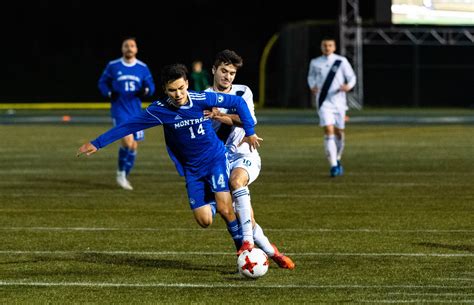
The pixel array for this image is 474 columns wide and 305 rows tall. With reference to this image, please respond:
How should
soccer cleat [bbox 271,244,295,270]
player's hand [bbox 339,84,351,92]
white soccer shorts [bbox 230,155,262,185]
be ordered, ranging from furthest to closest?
player's hand [bbox 339,84,351,92] < white soccer shorts [bbox 230,155,262,185] < soccer cleat [bbox 271,244,295,270]

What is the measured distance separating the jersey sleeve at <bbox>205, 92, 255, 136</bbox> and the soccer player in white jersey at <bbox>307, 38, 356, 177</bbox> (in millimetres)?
10481

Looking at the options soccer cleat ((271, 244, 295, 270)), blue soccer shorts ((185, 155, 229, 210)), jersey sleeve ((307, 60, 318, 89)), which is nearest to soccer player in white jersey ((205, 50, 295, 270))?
soccer cleat ((271, 244, 295, 270))

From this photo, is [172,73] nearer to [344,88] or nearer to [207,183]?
[207,183]

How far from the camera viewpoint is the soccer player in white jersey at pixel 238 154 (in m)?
10.1

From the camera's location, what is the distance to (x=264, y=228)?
1334 centimetres

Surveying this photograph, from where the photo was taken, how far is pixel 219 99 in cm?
1009

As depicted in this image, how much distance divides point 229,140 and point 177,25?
40151mm

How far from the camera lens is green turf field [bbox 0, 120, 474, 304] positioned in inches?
364

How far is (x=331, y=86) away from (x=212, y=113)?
10.7 metres

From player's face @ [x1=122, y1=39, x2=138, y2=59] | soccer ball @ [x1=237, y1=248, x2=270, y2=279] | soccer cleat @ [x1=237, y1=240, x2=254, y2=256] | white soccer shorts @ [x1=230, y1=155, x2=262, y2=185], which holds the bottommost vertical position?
soccer ball @ [x1=237, y1=248, x2=270, y2=279]

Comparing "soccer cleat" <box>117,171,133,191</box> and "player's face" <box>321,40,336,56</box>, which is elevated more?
"player's face" <box>321,40,336,56</box>

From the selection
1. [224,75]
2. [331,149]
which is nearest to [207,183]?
[224,75]

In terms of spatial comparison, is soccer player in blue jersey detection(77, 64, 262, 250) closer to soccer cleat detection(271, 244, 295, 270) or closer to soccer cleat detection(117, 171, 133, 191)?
soccer cleat detection(271, 244, 295, 270)

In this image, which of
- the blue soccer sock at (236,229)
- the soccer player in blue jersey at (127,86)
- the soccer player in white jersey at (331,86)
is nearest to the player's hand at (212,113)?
the blue soccer sock at (236,229)
